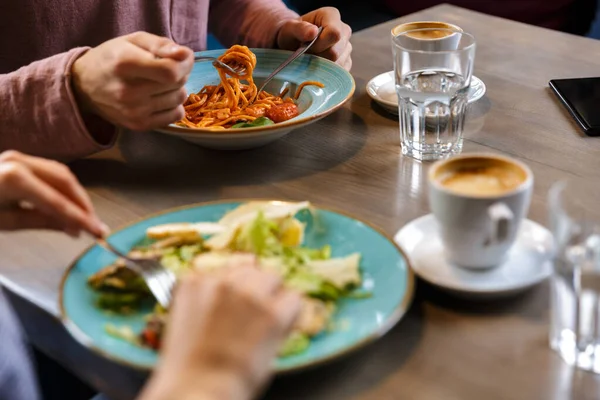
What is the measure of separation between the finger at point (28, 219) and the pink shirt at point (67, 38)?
0.25 meters

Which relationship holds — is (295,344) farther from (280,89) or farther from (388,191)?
(280,89)

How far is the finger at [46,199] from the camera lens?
83 centimetres

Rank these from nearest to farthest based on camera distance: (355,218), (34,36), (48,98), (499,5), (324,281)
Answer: (324,281) → (355,218) → (48,98) → (34,36) → (499,5)

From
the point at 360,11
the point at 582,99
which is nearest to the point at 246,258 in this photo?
the point at 582,99

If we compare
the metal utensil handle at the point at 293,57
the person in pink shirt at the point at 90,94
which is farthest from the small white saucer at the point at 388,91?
the person in pink shirt at the point at 90,94

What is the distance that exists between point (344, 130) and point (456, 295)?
0.51 meters

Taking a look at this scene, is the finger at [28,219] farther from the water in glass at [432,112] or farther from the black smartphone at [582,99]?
the black smartphone at [582,99]

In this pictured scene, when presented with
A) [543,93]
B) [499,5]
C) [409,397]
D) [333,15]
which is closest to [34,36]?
[333,15]

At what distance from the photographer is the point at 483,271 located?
0.85 metres

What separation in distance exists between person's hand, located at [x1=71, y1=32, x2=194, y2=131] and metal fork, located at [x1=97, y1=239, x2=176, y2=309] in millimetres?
319

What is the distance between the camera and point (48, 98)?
3.68 ft

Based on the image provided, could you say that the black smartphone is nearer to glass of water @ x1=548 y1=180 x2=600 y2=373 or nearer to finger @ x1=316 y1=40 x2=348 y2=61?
finger @ x1=316 y1=40 x2=348 y2=61

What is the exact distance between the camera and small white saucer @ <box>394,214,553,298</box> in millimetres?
824

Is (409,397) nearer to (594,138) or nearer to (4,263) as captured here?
(4,263)
